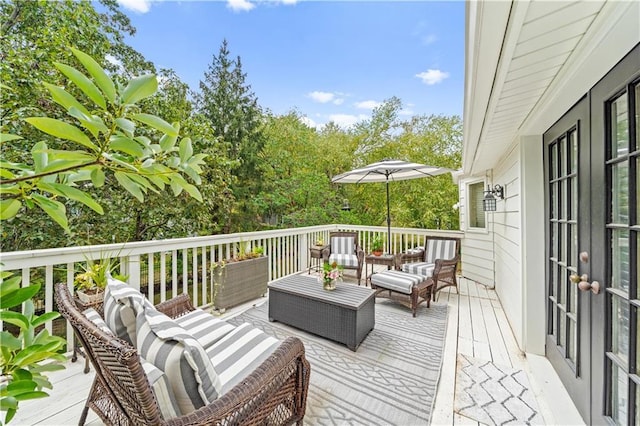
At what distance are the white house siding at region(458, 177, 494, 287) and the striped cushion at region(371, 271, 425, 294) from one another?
2.05m

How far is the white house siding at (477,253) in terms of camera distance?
516 cm

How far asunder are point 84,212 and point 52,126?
6.38 m

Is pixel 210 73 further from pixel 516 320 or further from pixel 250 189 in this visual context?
pixel 516 320

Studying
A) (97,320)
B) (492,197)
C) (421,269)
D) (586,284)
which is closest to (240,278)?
(97,320)

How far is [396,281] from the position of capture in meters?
3.85

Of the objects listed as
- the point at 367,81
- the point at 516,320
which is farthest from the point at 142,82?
the point at 367,81

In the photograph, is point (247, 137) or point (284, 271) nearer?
point (284, 271)

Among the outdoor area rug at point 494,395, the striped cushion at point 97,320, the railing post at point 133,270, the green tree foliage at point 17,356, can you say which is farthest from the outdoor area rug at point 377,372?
the green tree foliage at point 17,356

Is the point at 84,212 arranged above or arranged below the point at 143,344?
above

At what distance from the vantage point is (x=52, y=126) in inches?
19.1

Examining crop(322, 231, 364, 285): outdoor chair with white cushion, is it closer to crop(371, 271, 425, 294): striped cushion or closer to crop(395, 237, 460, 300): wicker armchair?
crop(395, 237, 460, 300): wicker armchair

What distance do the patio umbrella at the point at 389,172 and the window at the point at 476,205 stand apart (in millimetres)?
1272

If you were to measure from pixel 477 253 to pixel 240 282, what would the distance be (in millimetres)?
4687

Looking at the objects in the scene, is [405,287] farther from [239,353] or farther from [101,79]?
[101,79]
